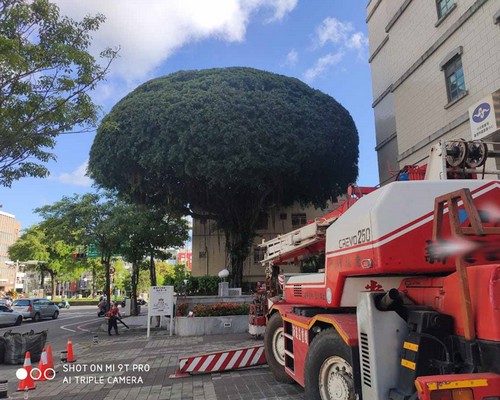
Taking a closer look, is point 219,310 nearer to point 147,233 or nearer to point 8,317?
point 147,233

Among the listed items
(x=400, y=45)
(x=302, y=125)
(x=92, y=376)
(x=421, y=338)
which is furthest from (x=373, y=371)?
(x=302, y=125)

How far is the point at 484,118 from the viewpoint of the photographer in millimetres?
10539

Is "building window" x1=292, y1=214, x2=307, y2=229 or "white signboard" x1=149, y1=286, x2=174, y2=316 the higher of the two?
"building window" x1=292, y1=214, x2=307, y2=229

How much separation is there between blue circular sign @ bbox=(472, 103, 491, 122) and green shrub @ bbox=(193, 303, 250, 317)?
10988mm

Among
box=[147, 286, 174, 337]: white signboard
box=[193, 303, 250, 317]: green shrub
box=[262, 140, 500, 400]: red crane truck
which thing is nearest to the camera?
box=[262, 140, 500, 400]: red crane truck

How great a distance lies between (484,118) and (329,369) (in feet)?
29.1

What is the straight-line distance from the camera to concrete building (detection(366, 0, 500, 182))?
36.9 ft

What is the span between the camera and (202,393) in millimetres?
6867

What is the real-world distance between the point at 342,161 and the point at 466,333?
71.8ft

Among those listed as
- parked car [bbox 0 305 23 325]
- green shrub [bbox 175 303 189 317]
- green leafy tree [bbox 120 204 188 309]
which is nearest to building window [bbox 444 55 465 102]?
green shrub [bbox 175 303 189 317]

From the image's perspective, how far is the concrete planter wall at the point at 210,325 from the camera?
15.9 metres

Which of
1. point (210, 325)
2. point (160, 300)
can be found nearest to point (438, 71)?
point (210, 325)

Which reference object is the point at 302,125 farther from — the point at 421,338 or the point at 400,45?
the point at 421,338

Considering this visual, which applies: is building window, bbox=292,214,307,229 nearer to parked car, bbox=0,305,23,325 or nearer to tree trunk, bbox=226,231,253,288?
tree trunk, bbox=226,231,253,288
